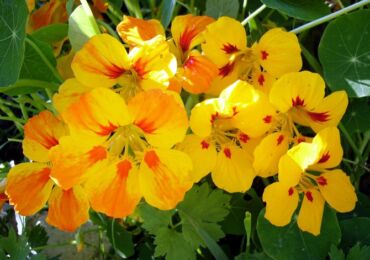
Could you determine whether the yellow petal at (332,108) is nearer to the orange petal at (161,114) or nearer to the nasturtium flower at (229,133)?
the nasturtium flower at (229,133)

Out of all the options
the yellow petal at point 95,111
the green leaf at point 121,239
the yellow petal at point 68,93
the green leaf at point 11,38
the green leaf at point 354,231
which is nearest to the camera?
the yellow petal at point 95,111

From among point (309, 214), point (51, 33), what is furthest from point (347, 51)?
point (51, 33)

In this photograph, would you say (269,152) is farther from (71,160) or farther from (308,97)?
(71,160)

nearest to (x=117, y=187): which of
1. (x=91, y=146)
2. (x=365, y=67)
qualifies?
(x=91, y=146)

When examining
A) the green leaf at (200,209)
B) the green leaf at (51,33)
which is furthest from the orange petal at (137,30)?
the green leaf at (200,209)

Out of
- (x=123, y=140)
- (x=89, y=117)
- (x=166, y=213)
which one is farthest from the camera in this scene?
(x=166, y=213)

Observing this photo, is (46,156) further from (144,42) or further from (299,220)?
(299,220)
